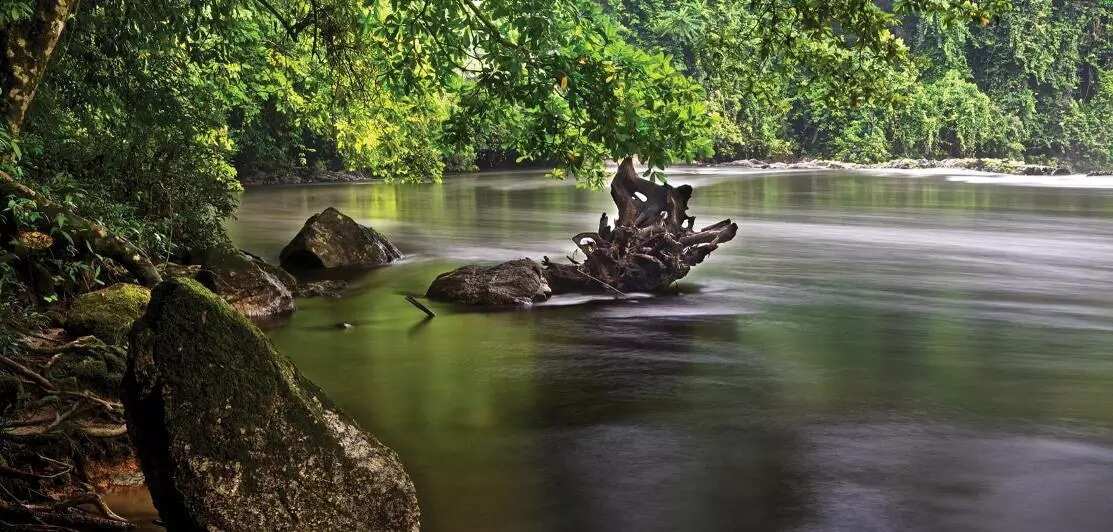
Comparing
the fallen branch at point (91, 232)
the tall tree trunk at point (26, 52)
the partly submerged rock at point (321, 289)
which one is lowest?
the partly submerged rock at point (321, 289)

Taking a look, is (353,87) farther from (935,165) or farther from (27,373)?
(935,165)

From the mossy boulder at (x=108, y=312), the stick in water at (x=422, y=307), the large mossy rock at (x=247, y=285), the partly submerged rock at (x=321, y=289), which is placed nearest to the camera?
the mossy boulder at (x=108, y=312)

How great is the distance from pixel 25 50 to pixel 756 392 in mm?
7301

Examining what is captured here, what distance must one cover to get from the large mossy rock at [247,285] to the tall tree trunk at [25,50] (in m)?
7.22

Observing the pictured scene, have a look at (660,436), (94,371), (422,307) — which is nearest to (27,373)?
(94,371)

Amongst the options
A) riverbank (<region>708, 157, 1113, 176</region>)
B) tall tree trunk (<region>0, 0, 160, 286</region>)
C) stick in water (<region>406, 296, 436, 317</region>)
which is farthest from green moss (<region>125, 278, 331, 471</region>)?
riverbank (<region>708, 157, 1113, 176</region>)

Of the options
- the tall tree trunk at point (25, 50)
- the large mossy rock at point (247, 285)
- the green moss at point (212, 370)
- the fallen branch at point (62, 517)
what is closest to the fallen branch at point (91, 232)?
the green moss at point (212, 370)

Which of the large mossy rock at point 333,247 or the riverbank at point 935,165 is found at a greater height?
the riverbank at point 935,165

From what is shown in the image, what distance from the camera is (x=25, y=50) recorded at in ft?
23.2

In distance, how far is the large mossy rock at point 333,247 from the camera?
20.2 metres

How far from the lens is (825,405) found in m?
10.4

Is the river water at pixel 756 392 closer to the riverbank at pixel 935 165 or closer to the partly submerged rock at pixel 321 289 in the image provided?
the partly submerged rock at pixel 321 289

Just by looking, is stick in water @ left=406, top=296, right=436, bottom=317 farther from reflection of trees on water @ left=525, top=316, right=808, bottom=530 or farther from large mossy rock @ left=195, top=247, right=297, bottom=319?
reflection of trees on water @ left=525, top=316, right=808, bottom=530

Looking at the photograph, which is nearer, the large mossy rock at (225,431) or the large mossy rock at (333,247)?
the large mossy rock at (225,431)
